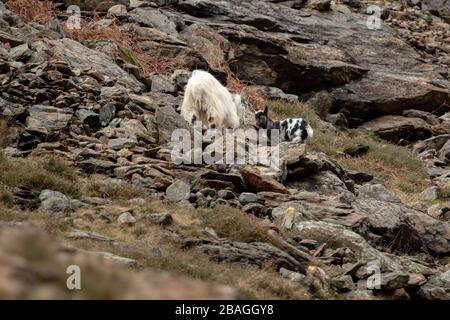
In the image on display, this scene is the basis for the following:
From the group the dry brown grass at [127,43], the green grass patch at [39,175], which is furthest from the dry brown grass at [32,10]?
the green grass patch at [39,175]

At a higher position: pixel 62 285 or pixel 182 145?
pixel 62 285

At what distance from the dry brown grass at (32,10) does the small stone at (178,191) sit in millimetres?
8595

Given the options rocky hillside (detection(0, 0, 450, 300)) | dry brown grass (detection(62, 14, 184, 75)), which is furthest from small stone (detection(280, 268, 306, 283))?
dry brown grass (detection(62, 14, 184, 75))

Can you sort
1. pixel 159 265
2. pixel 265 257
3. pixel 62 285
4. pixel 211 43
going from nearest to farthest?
1. pixel 62 285
2. pixel 159 265
3. pixel 265 257
4. pixel 211 43

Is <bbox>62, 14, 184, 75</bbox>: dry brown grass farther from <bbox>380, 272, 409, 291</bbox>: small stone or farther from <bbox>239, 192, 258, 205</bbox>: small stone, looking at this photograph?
<bbox>380, 272, 409, 291</bbox>: small stone

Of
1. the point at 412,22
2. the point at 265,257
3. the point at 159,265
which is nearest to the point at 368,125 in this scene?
the point at 412,22

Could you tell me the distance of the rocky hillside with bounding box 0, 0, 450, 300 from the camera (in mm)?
7039

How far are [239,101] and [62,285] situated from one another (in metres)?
11.1

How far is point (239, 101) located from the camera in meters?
14.6

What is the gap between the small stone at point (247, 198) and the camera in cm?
1020

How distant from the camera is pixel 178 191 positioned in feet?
32.1
